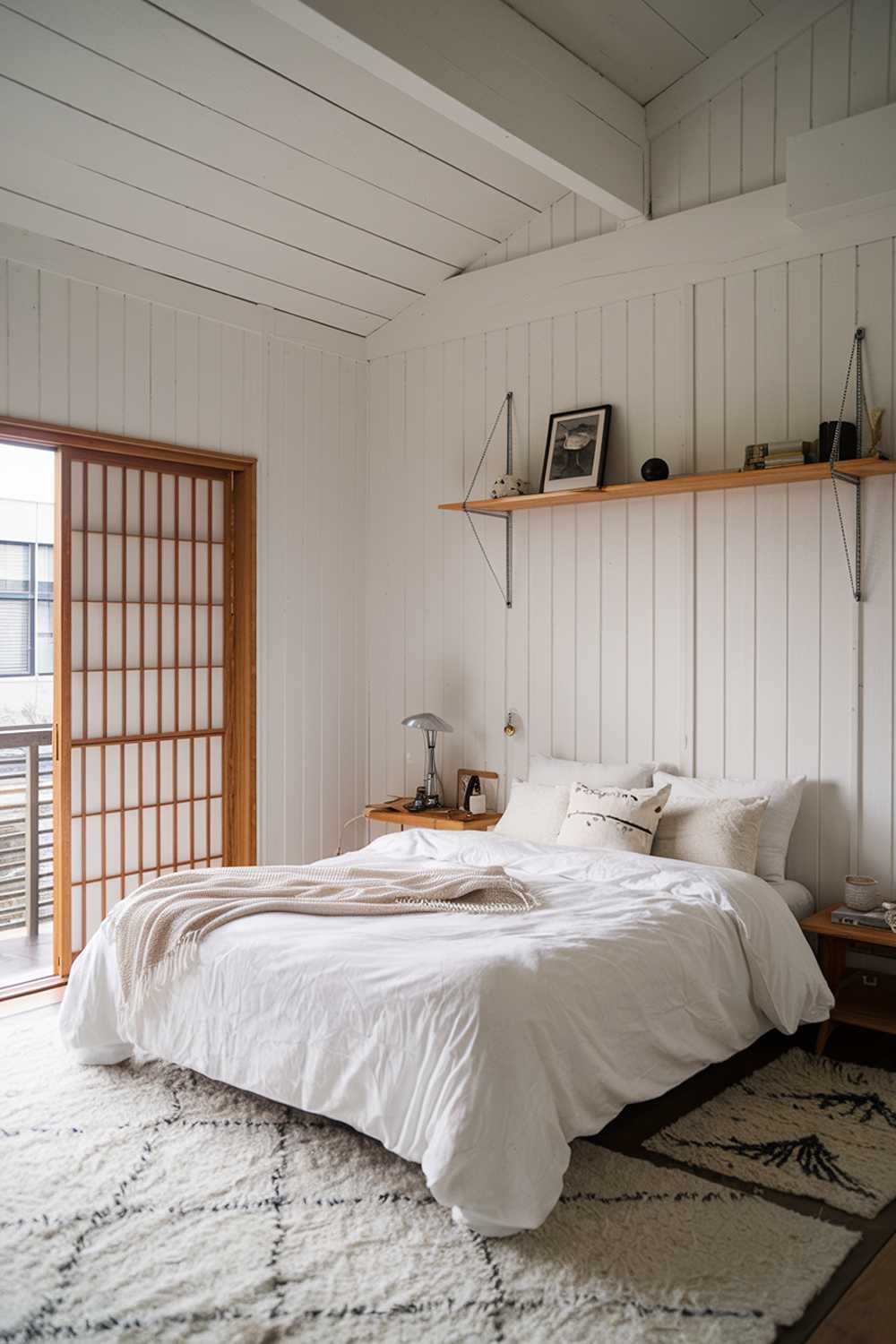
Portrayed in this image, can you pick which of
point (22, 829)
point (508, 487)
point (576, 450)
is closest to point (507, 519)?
point (508, 487)

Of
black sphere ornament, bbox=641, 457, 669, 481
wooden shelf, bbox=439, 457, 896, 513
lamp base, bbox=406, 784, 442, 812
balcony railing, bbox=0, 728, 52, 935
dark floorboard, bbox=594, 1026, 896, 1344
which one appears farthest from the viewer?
balcony railing, bbox=0, 728, 52, 935

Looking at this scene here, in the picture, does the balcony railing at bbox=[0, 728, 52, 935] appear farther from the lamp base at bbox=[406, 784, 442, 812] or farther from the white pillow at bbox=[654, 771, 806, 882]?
the white pillow at bbox=[654, 771, 806, 882]

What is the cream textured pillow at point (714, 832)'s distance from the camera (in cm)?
364

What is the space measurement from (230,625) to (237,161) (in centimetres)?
196

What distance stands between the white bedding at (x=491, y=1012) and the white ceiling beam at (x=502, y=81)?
2527mm

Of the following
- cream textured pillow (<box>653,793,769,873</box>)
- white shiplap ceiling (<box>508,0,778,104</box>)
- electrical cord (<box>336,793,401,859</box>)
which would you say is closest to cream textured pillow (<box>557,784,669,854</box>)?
cream textured pillow (<box>653,793,769,873</box>)

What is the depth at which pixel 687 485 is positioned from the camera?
13.0 ft

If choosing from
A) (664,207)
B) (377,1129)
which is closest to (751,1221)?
(377,1129)

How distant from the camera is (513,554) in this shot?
4809 millimetres

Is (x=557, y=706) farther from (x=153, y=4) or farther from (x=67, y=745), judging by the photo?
(x=153, y=4)

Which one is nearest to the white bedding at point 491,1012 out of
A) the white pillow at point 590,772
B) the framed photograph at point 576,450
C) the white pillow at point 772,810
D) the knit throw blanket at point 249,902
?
the knit throw blanket at point 249,902

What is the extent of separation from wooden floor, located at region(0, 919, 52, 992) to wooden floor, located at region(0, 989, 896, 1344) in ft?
1.89

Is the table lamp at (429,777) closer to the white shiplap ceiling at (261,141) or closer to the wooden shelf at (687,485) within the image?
the wooden shelf at (687,485)

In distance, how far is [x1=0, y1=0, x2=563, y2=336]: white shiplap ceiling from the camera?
333cm
